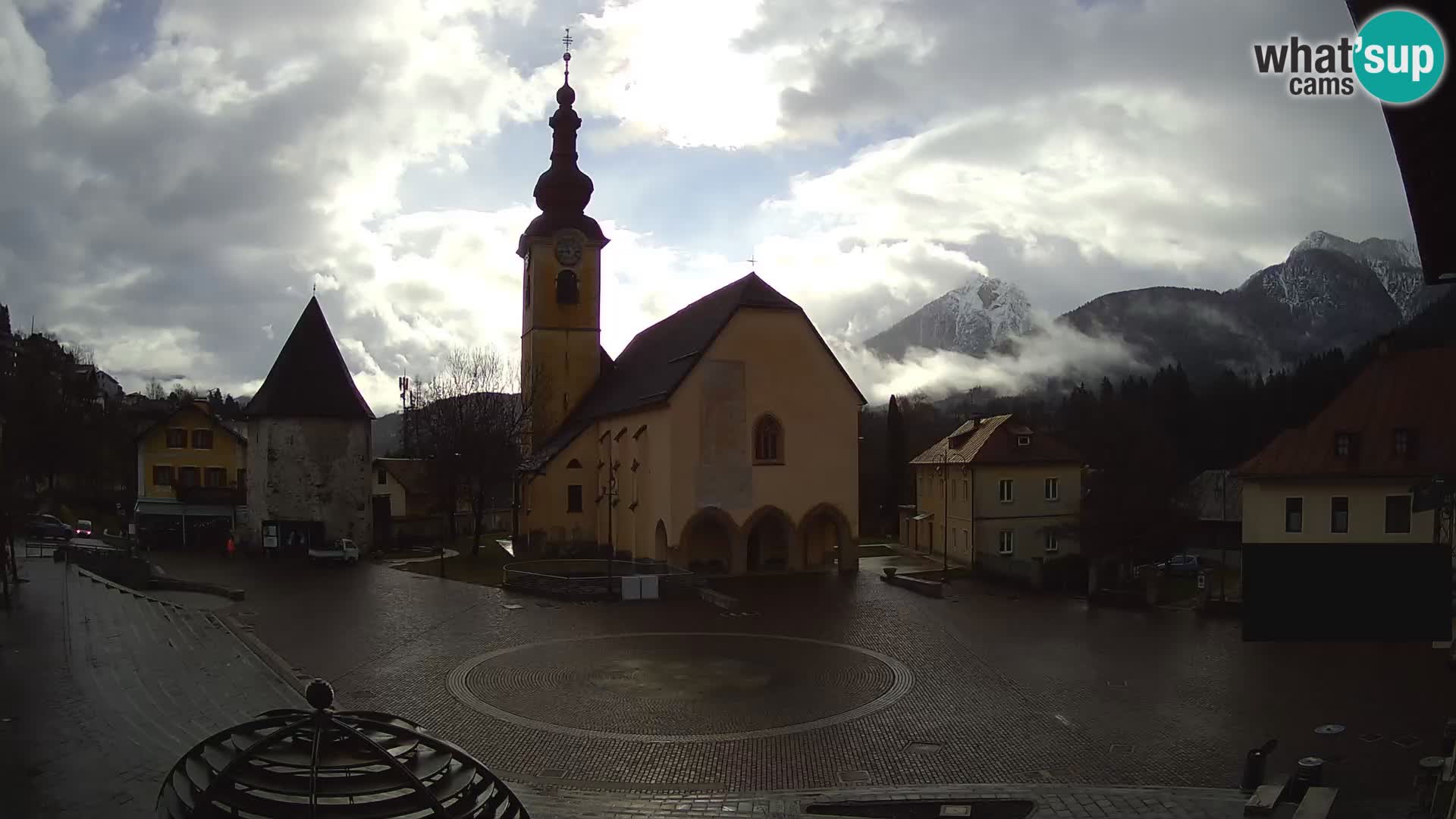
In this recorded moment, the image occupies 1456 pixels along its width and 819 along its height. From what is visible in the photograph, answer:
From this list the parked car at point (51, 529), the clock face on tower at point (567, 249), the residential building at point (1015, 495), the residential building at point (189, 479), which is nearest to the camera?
the residential building at point (1015, 495)

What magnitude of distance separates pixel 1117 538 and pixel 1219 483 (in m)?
21.5

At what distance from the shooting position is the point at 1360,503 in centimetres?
2881

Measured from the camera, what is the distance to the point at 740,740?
614 inches

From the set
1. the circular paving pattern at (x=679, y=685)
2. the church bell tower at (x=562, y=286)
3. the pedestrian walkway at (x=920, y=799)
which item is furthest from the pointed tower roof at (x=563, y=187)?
the pedestrian walkway at (x=920, y=799)

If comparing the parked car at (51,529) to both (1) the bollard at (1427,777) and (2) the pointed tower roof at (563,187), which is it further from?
(1) the bollard at (1427,777)

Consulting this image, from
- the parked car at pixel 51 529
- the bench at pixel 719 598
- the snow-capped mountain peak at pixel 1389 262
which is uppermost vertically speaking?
the snow-capped mountain peak at pixel 1389 262

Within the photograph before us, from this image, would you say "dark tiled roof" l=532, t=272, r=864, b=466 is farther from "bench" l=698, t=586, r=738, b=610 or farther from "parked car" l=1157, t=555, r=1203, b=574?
"parked car" l=1157, t=555, r=1203, b=574

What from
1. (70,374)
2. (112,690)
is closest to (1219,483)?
(112,690)

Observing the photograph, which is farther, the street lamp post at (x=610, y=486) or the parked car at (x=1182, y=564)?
the parked car at (x=1182, y=564)

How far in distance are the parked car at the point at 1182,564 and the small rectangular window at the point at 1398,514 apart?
18905 millimetres

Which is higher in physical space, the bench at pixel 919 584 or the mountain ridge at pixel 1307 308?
the mountain ridge at pixel 1307 308

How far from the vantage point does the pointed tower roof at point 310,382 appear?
146 feet

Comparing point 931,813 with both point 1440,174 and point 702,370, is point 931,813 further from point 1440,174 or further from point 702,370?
point 702,370

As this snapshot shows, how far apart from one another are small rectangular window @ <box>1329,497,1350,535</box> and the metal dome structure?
29.2m
